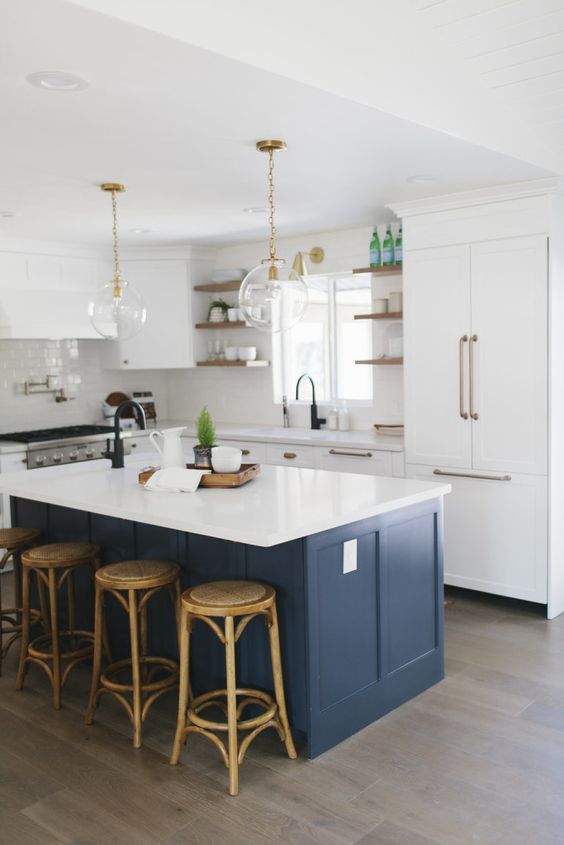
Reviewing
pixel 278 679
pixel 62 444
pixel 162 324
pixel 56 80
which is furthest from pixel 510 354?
pixel 62 444

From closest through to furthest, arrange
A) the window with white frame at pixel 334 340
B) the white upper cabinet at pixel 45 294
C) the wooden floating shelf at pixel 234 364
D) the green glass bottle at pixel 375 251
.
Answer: the green glass bottle at pixel 375 251 < the white upper cabinet at pixel 45 294 < the window with white frame at pixel 334 340 < the wooden floating shelf at pixel 234 364

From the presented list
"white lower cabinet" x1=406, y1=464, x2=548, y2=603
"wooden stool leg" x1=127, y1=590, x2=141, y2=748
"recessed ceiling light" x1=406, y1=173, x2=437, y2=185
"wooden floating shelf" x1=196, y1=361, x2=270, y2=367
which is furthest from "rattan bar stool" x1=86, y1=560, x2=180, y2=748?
"wooden floating shelf" x1=196, y1=361, x2=270, y2=367

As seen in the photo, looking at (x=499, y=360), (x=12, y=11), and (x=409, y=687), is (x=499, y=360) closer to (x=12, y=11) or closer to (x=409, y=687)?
(x=409, y=687)

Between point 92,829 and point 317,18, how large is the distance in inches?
113

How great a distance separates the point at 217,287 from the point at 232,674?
4.33 metres

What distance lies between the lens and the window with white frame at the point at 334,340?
6164 mm

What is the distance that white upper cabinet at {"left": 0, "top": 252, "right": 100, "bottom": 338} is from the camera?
599 cm

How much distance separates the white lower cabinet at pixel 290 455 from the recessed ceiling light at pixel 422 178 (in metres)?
2.07

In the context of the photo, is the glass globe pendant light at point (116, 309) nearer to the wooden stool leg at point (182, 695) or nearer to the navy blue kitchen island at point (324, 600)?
the navy blue kitchen island at point (324, 600)

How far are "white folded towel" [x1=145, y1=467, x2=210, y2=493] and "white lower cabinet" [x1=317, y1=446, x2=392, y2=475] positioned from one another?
183 cm

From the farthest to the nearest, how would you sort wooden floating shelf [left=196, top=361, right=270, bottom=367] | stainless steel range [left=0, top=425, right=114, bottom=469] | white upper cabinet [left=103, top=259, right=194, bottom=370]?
white upper cabinet [left=103, top=259, right=194, bottom=370] < wooden floating shelf [left=196, top=361, right=270, bottom=367] < stainless steel range [left=0, top=425, right=114, bottom=469]

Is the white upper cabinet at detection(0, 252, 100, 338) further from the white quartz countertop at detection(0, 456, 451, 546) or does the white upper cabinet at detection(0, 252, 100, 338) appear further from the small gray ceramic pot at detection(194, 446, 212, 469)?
the small gray ceramic pot at detection(194, 446, 212, 469)

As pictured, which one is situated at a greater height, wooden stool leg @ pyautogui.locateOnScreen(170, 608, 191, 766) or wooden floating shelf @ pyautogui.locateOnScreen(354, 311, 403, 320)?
wooden floating shelf @ pyautogui.locateOnScreen(354, 311, 403, 320)

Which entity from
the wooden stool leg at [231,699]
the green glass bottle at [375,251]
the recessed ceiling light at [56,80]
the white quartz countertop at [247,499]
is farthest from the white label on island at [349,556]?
the green glass bottle at [375,251]
